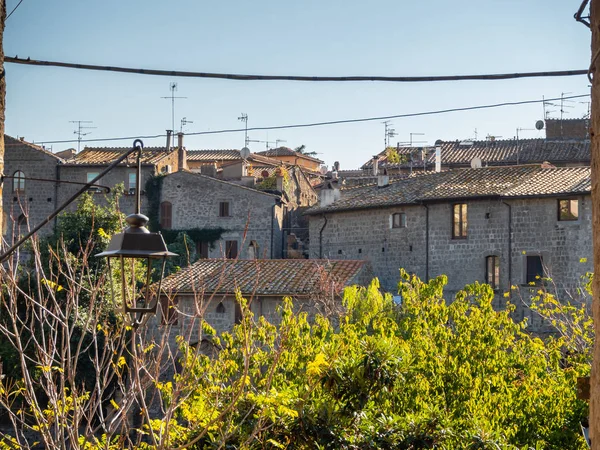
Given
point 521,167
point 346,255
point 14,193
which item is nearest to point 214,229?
point 346,255

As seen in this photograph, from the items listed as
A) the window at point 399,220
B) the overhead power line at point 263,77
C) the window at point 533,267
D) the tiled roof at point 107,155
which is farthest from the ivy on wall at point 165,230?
the overhead power line at point 263,77

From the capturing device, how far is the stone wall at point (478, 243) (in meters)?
36.7

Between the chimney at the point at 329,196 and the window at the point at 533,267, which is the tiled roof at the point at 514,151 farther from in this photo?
the window at the point at 533,267

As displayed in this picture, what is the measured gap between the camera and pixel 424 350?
16.9 meters

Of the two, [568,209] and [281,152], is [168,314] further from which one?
[281,152]

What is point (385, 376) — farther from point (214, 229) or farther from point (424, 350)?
point (214, 229)

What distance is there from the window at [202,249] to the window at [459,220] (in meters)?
11.8

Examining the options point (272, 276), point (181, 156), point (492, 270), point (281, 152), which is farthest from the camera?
point (281, 152)

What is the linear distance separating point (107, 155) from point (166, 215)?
22.4 feet

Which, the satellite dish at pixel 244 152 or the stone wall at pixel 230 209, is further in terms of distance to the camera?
the satellite dish at pixel 244 152

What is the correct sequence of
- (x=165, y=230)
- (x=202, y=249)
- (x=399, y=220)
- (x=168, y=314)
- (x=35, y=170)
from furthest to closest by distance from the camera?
1. (x=35, y=170)
2. (x=165, y=230)
3. (x=202, y=249)
4. (x=399, y=220)
5. (x=168, y=314)

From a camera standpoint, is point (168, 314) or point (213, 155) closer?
point (168, 314)

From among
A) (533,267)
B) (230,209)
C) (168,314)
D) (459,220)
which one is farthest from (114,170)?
(168,314)

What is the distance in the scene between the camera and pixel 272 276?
111 feet
